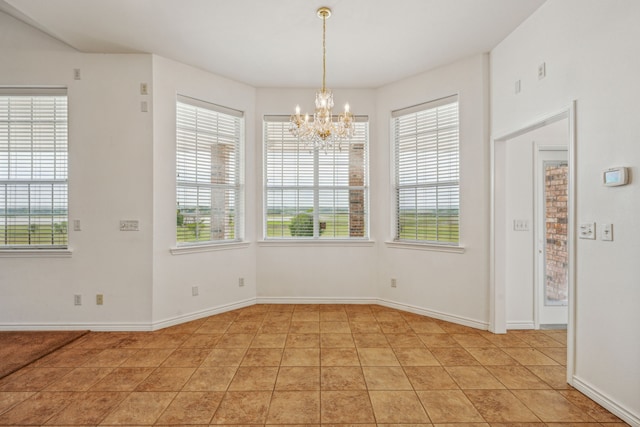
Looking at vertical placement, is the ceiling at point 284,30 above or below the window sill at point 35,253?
above

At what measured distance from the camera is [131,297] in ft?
11.9

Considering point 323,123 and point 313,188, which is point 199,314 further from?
point 323,123

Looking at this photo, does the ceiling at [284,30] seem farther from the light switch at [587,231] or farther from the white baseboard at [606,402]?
the white baseboard at [606,402]

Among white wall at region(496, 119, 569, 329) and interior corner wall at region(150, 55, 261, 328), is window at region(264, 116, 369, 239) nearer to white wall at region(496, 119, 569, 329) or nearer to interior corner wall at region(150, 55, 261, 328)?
interior corner wall at region(150, 55, 261, 328)

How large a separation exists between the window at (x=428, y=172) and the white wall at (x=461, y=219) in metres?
0.11

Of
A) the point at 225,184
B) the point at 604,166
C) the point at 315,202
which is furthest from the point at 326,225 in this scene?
the point at 604,166

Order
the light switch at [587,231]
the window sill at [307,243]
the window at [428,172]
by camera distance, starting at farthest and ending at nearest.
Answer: the window sill at [307,243] < the window at [428,172] < the light switch at [587,231]

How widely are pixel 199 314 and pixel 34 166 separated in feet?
8.45

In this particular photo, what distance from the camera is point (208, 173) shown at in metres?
4.19

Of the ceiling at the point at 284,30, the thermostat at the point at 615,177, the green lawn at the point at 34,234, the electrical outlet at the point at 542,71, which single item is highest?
the ceiling at the point at 284,30

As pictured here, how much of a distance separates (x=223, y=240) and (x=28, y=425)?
2567 millimetres

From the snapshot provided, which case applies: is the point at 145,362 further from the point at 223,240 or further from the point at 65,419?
the point at 223,240

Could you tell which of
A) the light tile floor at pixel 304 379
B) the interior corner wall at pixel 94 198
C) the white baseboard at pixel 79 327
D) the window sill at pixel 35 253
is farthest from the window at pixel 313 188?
the window sill at pixel 35 253

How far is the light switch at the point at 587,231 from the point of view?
2236 mm
